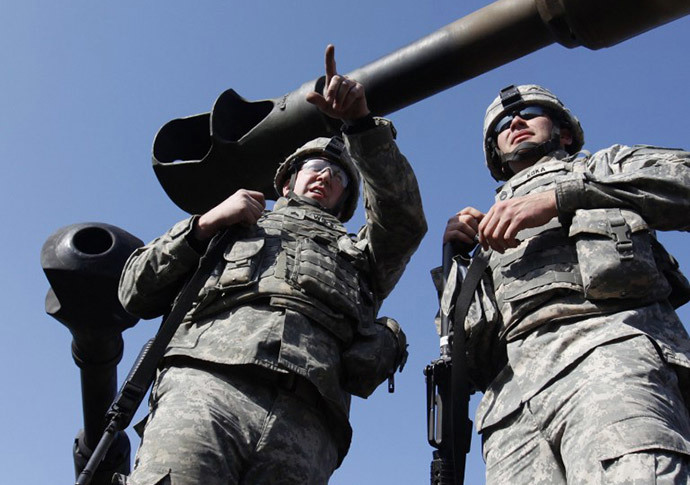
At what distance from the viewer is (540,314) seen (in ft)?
11.9

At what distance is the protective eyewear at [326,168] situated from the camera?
17.8ft

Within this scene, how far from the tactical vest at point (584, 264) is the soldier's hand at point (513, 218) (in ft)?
0.38

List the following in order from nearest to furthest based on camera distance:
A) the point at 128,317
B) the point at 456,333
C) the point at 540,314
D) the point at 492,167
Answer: the point at 540,314
the point at 456,333
the point at 492,167
the point at 128,317

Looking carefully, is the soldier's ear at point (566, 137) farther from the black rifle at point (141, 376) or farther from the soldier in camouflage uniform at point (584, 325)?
the black rifle at point (141, 376)

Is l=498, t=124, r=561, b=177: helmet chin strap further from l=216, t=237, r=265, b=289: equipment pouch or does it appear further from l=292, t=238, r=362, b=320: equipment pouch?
l=216, t=237, r=265, b=289: equipment pouch

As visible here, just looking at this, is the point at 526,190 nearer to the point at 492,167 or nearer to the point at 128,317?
the point at 492,167

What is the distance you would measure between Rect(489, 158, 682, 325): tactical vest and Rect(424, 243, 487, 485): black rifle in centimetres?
15

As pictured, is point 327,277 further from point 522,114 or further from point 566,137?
point 566,137

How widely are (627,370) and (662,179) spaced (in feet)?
2.89

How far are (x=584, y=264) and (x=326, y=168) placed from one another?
2.19 meters

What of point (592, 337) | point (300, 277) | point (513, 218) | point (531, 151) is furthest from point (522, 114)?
point (592, 337)

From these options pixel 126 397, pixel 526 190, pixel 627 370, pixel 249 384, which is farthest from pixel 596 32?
pixel 126 397

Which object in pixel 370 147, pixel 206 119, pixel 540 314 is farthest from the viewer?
pixel 206 119

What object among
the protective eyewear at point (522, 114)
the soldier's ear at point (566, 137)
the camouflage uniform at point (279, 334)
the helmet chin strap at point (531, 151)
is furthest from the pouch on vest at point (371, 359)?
the soldier's ear at point (566, 137)
